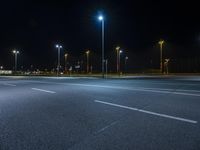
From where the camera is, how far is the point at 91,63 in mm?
126562

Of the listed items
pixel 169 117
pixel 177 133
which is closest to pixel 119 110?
pixel 169 117

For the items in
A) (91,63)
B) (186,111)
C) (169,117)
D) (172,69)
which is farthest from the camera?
(91,63)

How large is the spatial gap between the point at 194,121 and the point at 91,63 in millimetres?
120573

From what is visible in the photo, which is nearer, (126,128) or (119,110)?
A: (126,128)

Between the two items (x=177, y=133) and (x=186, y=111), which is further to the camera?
(x=186, y=111)

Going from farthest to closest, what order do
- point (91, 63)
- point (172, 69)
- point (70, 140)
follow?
point (91, 63) < point (172, 69) < point (70, 140)

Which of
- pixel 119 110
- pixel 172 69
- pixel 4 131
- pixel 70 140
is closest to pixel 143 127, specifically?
pixel 70 140

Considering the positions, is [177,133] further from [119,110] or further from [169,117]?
[119,110]

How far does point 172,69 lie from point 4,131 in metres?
91.8

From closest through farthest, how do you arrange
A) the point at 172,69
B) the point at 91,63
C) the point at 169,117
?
1. the point at 169,117
2. the point at 172,69
3. the point at 91,63

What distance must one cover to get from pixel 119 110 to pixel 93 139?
3393 mm

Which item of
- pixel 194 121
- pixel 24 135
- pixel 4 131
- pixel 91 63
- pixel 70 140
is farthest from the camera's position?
pixel 91 63

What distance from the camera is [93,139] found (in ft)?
16.0

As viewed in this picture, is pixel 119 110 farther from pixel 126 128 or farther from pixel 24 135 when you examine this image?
pixel 24 135
